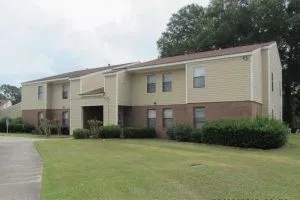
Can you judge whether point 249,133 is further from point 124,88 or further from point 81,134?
point 124,88

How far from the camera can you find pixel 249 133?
80.3 feet

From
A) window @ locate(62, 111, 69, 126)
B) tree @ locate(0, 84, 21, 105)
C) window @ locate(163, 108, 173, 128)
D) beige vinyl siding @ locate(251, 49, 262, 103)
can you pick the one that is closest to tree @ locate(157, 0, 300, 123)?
window @ locate(62, 111, 69, 126)

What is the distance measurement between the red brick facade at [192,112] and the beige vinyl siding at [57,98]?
951 centimetres

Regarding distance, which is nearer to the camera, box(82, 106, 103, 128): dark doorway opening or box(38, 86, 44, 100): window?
box(82, 106, 103, 128): dark doorway opening

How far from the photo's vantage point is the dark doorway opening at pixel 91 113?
130 ft

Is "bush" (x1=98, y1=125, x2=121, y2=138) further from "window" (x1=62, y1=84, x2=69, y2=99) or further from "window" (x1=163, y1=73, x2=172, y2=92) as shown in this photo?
"window" (x1=62, y1=84, x2=69, y2=99)

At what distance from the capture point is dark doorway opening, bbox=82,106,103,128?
130 feet

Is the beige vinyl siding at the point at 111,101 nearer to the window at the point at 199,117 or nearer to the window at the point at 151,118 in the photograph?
the window at the point at 151,118

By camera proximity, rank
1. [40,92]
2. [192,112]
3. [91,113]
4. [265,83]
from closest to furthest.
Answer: [265,83] → [192,112] → [91,113] → [40,92]

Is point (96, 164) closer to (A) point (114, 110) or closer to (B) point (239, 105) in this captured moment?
(B) point (239, 105)

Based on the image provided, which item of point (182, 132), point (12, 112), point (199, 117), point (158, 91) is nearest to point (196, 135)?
point (182, 132)

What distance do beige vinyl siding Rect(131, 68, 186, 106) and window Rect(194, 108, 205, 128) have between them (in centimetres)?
214

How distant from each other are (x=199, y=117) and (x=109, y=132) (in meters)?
6.58

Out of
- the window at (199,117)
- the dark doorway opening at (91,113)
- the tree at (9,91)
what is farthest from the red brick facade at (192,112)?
the tree at (9,91)
